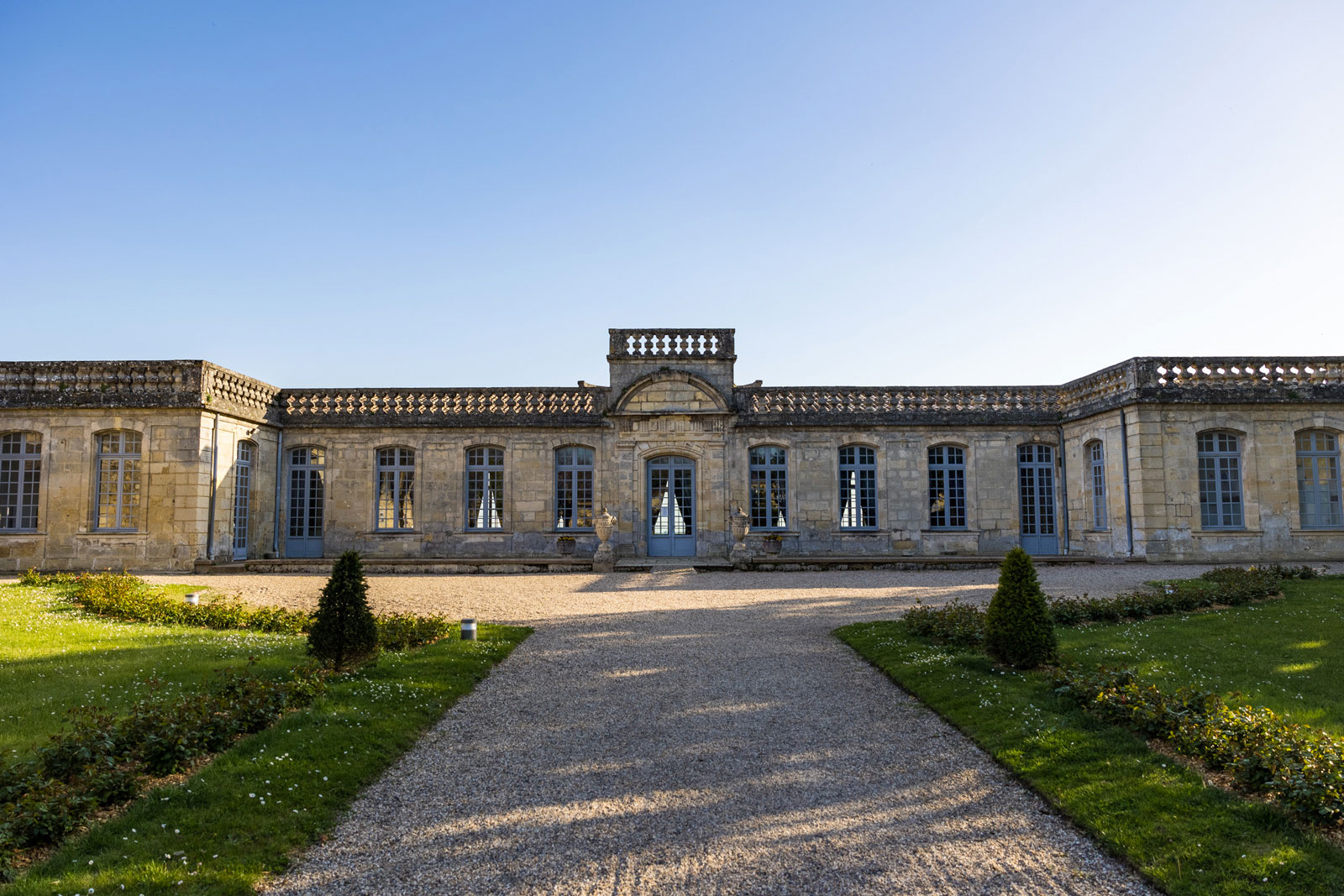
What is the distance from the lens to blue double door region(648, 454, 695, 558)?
62.1 feet

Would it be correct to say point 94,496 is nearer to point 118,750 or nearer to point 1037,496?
point 118,750

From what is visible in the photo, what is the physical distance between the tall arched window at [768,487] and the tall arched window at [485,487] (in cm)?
621

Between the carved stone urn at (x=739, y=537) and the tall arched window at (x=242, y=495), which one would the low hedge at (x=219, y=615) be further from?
the carved stone urn at (x=739, y=537)

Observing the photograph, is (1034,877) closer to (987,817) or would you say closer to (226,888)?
(987,817)

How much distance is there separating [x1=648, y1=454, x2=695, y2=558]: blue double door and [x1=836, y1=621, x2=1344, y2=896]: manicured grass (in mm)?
12146

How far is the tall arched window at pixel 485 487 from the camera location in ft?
63.2

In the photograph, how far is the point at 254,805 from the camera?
13.7 feet

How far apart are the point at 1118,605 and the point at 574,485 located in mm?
12540

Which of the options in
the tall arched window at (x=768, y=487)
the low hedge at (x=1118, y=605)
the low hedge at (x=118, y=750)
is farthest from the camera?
the tall arched window at (x=768, y=487)

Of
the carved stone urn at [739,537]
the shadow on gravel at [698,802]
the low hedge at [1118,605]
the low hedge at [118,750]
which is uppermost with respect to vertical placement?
the carved stone urn at [739,537]

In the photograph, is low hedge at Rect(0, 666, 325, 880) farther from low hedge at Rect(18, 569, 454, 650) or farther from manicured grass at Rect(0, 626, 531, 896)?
low hedge at Rect(18, 569, 454, 650)

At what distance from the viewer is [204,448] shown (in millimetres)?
16312

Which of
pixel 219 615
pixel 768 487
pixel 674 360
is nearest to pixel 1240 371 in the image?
pixel 768 487

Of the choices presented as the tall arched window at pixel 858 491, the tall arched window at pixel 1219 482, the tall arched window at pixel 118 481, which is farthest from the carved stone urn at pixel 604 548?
the tall arched window at pixel 1219 482
